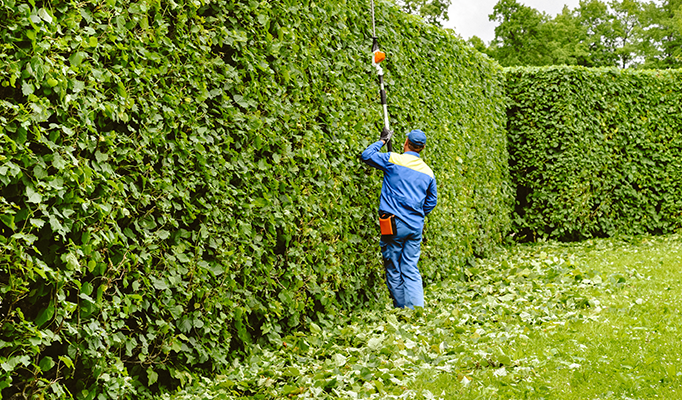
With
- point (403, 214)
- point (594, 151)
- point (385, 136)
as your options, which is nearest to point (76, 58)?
point (385, 136)

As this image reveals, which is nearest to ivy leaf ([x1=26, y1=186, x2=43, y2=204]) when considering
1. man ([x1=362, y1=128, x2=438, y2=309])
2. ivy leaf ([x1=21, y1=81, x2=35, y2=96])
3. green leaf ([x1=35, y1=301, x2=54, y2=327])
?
ivy leaf ([x1=21, y1=81, x2=35, y2=96])

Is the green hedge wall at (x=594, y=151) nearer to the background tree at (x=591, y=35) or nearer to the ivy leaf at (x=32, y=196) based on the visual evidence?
the ivy leaf at (x=32, y=196)

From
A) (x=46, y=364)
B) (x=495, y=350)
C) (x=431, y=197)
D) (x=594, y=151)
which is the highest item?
(x=594, y=151)

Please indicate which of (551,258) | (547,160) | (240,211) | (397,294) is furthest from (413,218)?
(547,160)

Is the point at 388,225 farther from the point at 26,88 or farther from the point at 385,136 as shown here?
the point at 26,88

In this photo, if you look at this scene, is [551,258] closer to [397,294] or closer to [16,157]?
[397,294]

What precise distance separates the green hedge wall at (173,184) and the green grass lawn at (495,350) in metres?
0.40

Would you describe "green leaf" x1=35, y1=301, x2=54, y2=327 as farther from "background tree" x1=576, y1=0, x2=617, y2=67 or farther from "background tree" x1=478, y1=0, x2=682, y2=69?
"background tree" x1=576, y1=0, x2=617, y2=67

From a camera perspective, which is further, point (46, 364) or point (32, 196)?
point (46, 364)

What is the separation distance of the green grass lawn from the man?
1.01 ft

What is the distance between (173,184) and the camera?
3738 mm

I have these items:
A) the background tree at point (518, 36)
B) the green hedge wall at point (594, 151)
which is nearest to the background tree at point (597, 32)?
the background tree at point (518, 36)

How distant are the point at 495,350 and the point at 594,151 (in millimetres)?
8485

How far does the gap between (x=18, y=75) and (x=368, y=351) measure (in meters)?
3.27
